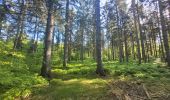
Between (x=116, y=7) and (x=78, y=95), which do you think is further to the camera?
(x=116, y=7)

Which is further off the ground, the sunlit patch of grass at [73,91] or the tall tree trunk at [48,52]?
the tall tree trunk at [48,52]

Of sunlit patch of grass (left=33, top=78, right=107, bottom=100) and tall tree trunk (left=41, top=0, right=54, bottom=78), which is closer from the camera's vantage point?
sunlit patch of grass (left=33, top=78, right=107, bottom=100)

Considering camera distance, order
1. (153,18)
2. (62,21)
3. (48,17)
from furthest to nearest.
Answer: (153,18), (62,21), (48,17)

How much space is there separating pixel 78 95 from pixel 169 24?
27006 millimetres

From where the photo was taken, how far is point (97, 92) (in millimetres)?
9266

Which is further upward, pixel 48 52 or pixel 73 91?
pixel 48 52

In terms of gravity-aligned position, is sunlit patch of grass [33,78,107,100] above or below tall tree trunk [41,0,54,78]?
below

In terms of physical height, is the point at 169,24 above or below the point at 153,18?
below

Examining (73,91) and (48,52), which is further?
(48,52)

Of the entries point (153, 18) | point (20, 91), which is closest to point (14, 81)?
point (20, 91)

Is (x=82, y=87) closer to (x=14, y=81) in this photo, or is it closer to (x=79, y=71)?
(x=14, y=81)

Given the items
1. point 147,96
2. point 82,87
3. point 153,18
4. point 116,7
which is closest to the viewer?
point 147,96

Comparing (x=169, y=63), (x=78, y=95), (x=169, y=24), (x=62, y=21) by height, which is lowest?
(x=78, y=95)

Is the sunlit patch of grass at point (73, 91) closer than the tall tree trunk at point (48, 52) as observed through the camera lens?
Yes
